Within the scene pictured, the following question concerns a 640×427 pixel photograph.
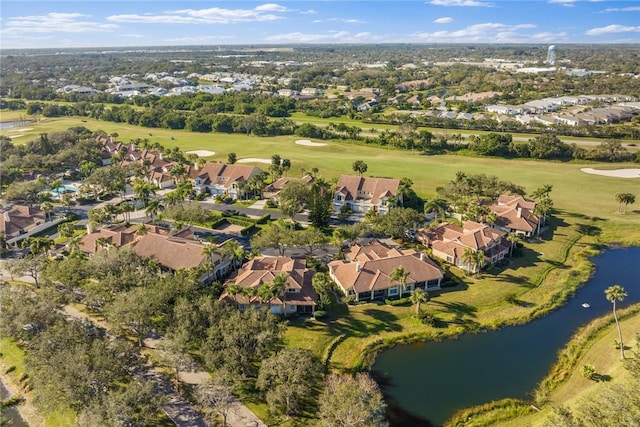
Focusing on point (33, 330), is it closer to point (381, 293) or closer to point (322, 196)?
point (381, 293)

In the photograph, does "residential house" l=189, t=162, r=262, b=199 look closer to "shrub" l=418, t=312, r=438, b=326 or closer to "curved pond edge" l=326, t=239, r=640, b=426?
"shrub" l=418, t=312, r=438, b=326

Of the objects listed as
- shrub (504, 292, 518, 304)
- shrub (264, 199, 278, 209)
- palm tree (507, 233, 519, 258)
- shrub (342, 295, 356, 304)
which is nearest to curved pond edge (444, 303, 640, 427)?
shrub (504, 292, 518, 304)

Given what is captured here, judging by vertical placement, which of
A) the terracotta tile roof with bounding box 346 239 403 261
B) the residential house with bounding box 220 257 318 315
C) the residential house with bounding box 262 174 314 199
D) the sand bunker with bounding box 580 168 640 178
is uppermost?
the sand bunker with bounding box 580 168 640 178

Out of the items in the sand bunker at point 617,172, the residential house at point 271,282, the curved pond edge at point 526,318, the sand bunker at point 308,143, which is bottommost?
the curved pond edge at point 526,318

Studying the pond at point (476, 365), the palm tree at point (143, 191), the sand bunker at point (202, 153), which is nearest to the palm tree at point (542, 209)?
the pond at point (476, 365)

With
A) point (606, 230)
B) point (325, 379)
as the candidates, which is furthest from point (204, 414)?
point (606, 230)

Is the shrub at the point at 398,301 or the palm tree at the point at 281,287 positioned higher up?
the palm tree at the point at 281,287

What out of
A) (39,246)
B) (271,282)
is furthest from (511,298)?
(39,246)

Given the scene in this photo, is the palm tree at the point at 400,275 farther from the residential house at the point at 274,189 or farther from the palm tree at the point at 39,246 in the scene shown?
the palm tree at the point at 39,246
